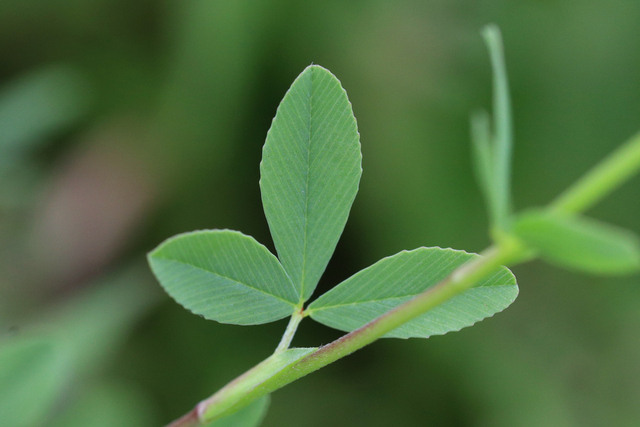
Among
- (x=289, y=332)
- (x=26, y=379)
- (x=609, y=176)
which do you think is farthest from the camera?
(x=26, y=379)

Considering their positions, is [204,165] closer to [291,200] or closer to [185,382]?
[185,382]

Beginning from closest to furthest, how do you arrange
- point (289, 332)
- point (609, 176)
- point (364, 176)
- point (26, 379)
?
point (609, 176), point (289, 332), point (26, 379), point (364, 176)

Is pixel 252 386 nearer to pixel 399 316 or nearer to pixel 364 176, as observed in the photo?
pixel 399 316

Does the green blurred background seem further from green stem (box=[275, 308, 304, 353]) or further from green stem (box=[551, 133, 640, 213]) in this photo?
green stem (box=[551, 133, 640, 213])

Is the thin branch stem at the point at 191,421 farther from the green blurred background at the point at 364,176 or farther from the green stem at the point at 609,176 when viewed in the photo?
the green blurred background at the point at 364,176

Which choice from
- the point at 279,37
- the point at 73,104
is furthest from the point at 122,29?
the point at 279,37

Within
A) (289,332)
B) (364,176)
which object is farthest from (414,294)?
(364,176)

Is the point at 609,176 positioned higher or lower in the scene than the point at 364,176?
higher

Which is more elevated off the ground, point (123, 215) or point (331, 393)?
point (123, 215)

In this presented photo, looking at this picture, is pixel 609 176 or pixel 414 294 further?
pixel 414 294
